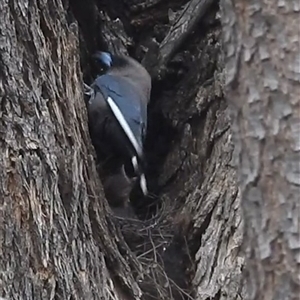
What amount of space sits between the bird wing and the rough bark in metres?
2.27

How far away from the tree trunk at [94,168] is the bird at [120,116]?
95mm

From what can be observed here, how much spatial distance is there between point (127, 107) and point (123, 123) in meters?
0.10

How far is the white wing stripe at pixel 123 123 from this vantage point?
141 inches

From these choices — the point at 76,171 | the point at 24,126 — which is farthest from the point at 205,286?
the point at 24,126

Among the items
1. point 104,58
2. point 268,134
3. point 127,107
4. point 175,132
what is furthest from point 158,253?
point 268,134

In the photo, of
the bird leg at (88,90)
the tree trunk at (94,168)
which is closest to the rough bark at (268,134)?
the tree trunk at (94,168)

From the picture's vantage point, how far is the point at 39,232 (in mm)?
2488

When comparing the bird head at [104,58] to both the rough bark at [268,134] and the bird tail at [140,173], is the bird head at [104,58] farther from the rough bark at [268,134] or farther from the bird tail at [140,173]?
the rough bark at [268,134]

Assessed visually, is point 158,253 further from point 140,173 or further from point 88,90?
point 88,90

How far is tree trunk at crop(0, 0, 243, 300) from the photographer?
8.20 ft

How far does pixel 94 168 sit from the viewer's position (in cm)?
293

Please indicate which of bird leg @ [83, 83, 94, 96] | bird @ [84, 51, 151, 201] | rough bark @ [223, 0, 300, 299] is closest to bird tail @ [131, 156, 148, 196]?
bird @ [84, 51, 151, 201]

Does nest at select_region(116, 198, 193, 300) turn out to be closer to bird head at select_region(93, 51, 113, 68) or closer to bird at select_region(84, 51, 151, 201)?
bird at select_region(84, 51, 151, 201)

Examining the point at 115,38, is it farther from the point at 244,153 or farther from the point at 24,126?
the point at 244,153
